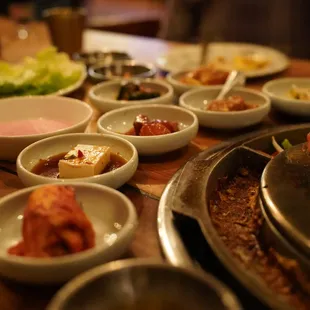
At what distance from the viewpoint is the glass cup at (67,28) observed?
3.46 meters

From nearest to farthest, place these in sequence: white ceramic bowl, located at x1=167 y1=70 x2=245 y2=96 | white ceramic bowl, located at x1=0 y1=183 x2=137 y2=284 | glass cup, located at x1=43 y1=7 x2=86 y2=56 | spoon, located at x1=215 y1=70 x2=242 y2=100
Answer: white ceramic bowl, located at x1=0 y1=183 x2=137 y2=284 → spoon, located at x1=215 y1=70 x2=242 y2=100 → white ceramic bowl, located at x1=167 y1=70 x2=245 y2=96 → glass cup, located at x1=43 y1=7 x2=86 y2=56

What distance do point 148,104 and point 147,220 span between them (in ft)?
3.10

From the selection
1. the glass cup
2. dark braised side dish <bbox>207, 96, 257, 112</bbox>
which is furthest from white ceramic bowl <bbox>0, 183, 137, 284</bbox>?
the glass cup

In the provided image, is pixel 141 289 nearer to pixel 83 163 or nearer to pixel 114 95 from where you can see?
pixel 83 163

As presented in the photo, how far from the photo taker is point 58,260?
1.00 m

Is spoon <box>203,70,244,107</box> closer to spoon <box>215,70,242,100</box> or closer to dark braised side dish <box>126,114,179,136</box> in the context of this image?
spoon <box>215,70,242,100</box>

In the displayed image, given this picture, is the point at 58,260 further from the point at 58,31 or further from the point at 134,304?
the point at 58,31

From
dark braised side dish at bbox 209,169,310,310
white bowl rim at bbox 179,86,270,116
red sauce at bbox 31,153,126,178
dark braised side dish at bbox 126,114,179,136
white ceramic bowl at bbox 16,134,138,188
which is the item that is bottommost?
dark braised side dish at bbox 209,169,310,310

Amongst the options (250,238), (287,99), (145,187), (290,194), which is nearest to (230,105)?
(287,99)

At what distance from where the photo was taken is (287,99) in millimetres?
2189

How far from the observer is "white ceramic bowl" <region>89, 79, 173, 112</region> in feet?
7.35

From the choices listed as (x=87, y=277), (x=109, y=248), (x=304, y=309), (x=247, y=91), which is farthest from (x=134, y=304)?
(x=247, y=91)

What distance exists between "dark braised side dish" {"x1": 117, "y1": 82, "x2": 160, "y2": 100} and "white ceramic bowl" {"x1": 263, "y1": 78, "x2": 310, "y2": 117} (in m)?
0.61

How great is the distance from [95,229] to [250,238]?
0.45 m
